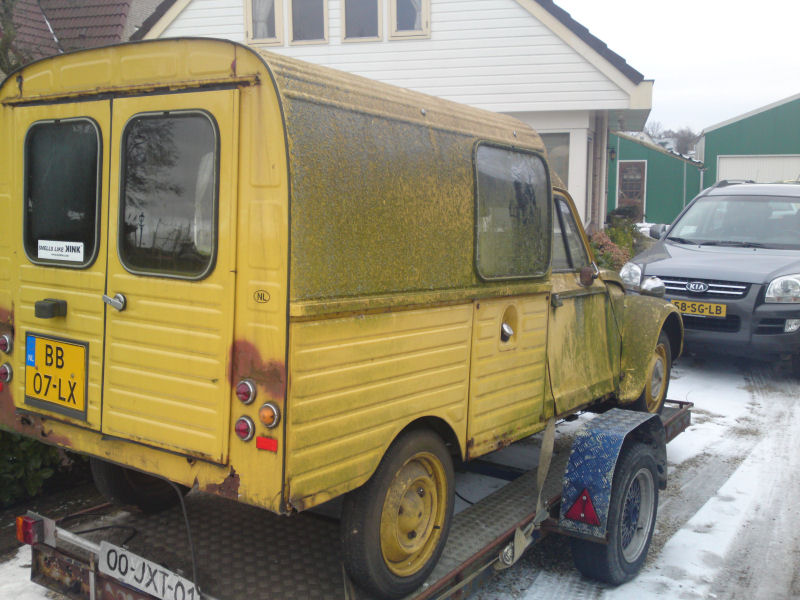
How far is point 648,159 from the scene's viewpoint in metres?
34.7

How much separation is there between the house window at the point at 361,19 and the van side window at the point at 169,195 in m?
13.7

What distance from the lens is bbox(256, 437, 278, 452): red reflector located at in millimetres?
2795

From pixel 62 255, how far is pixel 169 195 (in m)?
0.74

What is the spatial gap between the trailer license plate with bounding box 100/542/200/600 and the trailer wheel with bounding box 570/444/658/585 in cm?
219

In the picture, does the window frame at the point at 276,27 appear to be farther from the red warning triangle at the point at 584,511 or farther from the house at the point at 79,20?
the red warning triangle at the point at 584,511

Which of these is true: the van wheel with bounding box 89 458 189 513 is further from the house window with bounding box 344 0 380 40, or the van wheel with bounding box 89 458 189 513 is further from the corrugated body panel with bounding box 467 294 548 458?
the house window with bounding box 344 0 380 40

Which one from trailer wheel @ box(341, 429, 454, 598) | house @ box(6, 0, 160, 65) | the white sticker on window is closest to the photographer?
trailer wheel @ box(341, 429, 454, 598)

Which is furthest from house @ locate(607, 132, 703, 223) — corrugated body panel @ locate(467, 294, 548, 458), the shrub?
the shrub

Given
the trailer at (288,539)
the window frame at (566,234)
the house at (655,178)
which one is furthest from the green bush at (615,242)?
the house at (655,178)

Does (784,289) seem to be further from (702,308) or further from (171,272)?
(171,272)

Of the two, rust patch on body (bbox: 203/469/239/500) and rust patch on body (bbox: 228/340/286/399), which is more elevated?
rust patch on body (bbox: 228/340/286/399)

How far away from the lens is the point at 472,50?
51.4 feet

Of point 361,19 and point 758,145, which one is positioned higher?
point 758,145

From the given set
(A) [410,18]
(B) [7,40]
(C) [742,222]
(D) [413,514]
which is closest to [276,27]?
(A) [410,18]
